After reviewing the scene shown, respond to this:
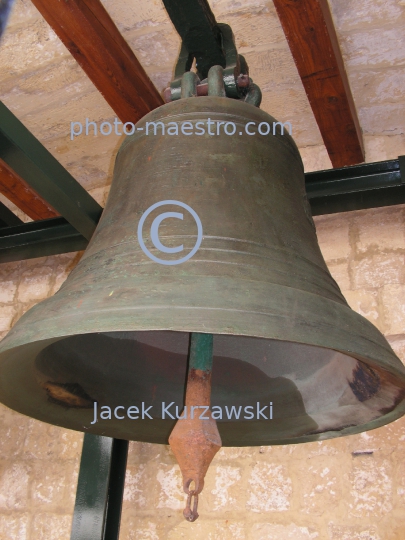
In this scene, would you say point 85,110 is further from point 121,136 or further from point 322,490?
point 322,490

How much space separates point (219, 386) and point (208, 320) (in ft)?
2.46

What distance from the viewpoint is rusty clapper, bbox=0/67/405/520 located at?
93cm

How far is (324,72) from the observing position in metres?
1.94

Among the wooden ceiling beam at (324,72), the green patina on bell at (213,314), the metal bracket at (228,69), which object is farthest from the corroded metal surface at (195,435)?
the wooden ceiling beam at (324,72)

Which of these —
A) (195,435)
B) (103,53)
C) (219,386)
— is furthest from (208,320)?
(103,53)

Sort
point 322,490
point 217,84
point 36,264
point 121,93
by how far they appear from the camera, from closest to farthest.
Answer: point 217,84
point 322,490
point 121,93
point 36,264

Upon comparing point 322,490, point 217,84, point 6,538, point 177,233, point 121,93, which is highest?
point 121,93

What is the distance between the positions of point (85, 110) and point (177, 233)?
1645 millimetres

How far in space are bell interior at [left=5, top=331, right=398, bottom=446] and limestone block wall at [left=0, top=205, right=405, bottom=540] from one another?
607 mm

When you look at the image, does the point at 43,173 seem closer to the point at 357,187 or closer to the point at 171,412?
the point at 171,412

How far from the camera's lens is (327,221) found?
2.36 metres

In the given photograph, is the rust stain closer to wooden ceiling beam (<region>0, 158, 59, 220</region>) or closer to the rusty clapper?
the rusty clapper

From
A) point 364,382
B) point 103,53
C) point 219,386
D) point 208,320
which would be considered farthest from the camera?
point 103,53

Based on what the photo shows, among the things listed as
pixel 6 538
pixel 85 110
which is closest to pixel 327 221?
pixel 85 110
